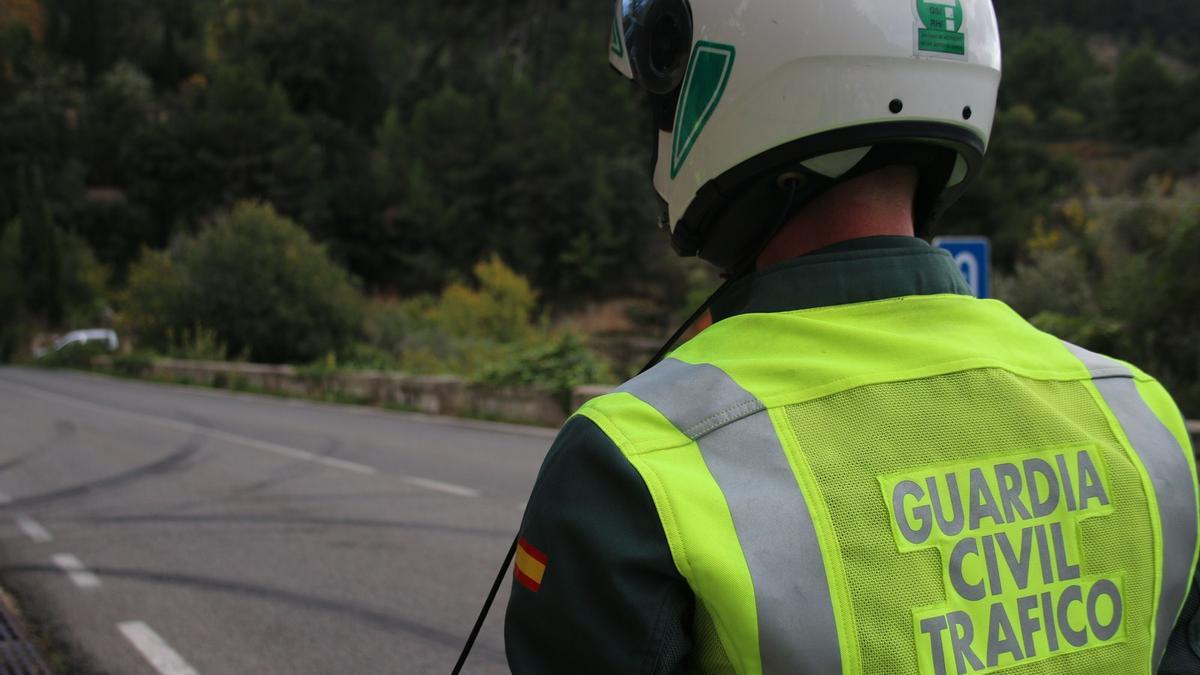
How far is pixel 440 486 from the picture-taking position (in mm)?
9234

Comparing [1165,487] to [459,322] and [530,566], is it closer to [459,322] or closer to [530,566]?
[530,566]

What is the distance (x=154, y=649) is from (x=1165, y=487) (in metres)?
4.50

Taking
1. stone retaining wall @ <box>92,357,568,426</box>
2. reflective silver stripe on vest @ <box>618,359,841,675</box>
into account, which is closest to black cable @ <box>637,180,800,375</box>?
reflective silver stripe on vest @ <box>618,359,841,675</box>

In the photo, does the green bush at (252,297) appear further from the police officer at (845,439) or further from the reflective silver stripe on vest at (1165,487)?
the reflective silver stripe on vest at (1165,487)

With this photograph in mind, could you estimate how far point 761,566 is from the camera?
1.07m

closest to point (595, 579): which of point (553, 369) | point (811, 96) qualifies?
point (811, 96)

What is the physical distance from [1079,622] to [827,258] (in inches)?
20.1

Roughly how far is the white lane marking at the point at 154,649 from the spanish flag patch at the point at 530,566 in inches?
148

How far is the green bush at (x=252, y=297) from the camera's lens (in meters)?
35.6

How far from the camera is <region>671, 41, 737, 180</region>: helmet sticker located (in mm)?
1412

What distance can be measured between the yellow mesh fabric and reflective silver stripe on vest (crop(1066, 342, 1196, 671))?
3cm

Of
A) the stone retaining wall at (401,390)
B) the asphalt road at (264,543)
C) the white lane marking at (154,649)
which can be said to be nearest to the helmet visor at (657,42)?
the asphalt road at (264,543)

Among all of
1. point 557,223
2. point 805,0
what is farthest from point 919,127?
point 557,223

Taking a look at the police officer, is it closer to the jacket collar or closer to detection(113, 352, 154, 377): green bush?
the jacket collar
